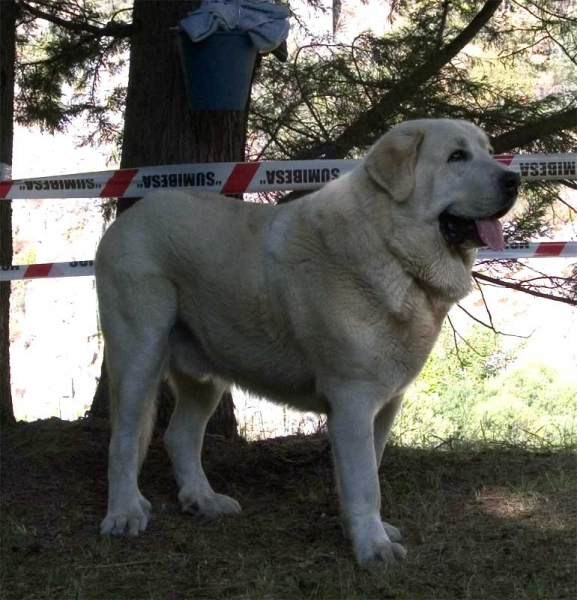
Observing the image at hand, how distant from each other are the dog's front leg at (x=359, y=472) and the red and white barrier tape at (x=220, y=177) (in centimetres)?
189

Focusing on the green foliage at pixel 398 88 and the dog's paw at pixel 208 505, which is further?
the green foliage at pixel 398 88

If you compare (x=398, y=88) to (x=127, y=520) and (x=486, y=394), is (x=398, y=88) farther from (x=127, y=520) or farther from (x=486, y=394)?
(x=486, y=394)

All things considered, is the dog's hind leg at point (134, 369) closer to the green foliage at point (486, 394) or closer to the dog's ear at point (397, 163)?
the dog's ear at point (397, 163)

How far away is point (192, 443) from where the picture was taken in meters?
4.55

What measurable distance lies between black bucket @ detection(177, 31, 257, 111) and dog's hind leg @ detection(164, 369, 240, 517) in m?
1.39

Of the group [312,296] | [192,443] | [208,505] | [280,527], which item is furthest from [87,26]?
[280,527]

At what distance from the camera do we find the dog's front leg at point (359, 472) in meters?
3.66

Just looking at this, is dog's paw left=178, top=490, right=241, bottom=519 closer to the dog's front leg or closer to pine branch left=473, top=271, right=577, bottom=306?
the dog's front leg

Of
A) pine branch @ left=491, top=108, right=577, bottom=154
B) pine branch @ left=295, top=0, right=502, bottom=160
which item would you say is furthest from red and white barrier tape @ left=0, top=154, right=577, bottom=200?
pine branch @ left=295, top=0, right=502, bottom=160

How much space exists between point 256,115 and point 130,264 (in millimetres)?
2167

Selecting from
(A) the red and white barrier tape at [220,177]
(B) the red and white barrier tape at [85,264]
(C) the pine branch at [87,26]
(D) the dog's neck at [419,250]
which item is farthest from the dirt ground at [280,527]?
(C) the pine branch at [87,26]

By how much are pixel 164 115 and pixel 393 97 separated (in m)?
1.42

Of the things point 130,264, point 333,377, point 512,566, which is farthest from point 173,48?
point 512,566

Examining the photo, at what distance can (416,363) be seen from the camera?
3.81 m
